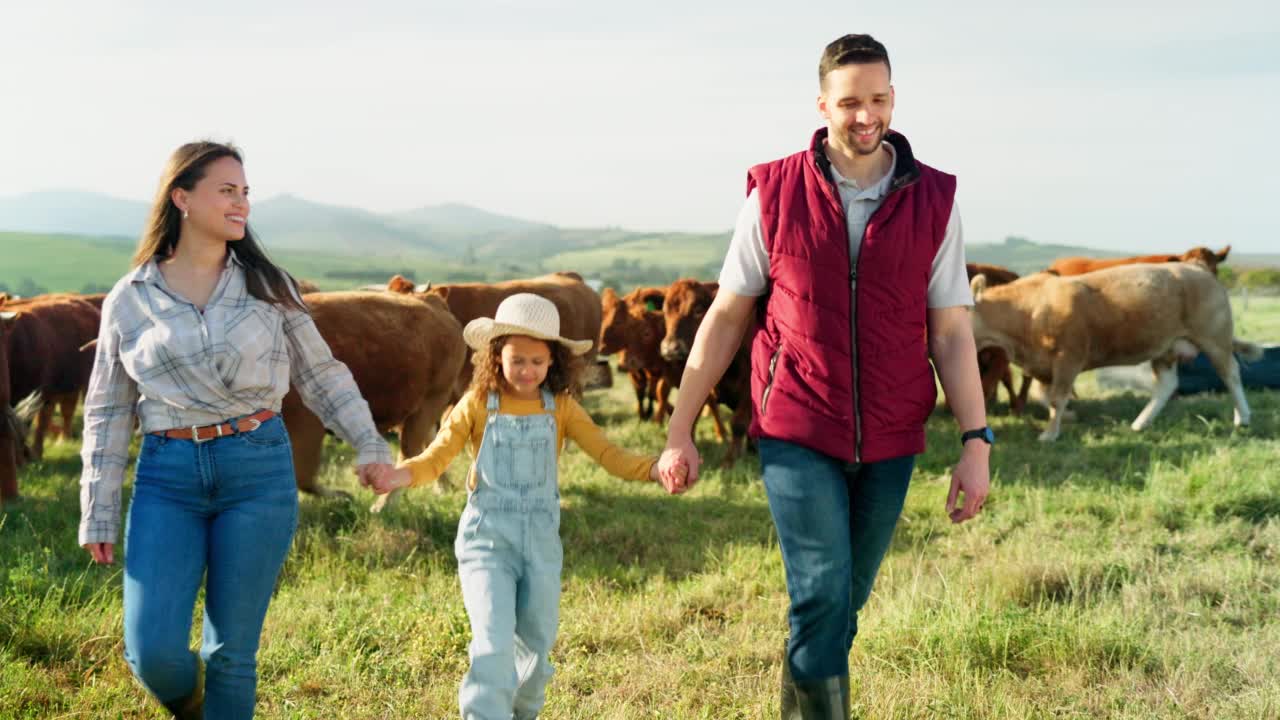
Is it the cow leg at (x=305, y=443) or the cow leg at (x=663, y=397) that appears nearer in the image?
the cow leg at (x=305, y=443)

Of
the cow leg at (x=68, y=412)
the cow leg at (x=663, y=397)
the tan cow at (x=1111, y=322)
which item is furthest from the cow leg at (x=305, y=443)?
the tan cow at (x=1111, y=322)

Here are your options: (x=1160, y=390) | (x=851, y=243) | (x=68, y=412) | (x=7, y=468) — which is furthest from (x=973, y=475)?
(x=68, y=412)

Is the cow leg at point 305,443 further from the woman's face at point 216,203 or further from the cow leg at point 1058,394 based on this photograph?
the cow leg at point 1058,394

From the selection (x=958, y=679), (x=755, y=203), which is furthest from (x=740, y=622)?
(x=755, y=203)

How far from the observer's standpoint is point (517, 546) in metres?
3.77

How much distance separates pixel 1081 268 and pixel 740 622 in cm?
1247

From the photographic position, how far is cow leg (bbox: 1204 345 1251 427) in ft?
39.1

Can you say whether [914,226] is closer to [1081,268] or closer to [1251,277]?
[1081,268]

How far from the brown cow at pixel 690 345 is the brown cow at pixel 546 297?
1.16m

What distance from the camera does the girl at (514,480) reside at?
3.71 m

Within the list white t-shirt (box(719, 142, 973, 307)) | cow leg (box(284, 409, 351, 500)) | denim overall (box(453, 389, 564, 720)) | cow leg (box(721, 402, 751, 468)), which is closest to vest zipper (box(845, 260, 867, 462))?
white t-shirt (box(719, 142, 973, 307))

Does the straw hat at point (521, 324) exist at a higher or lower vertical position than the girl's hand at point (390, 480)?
higher

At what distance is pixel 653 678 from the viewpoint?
4820 millimetres

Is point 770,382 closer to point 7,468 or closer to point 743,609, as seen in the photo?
point 743,609
